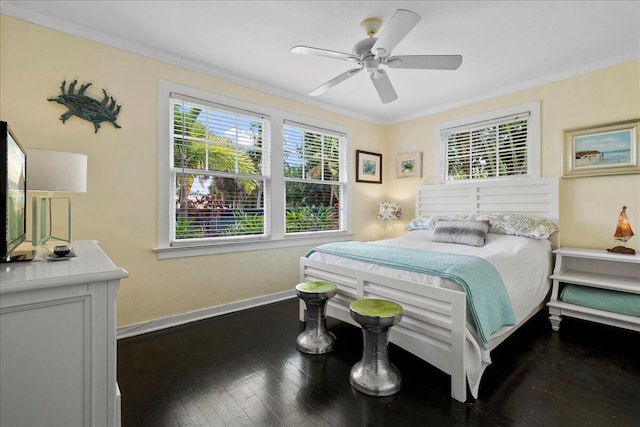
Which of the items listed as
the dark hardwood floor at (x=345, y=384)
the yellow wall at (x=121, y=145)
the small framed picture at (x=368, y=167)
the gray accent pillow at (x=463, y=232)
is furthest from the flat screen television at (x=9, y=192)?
the small framed picture at (x=368, y=167)

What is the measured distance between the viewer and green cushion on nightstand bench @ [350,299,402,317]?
191 centimetres

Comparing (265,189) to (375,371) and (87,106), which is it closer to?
(87,106)

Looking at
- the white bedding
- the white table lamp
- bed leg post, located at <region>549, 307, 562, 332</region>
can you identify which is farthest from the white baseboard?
bed leg post, located at <region>549, 307, 562, 332</region>

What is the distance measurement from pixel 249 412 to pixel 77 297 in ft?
3.93

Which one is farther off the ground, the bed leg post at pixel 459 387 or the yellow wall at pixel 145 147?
the yellow wall at pixel 145 147

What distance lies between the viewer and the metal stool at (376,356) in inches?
Result: 73.6

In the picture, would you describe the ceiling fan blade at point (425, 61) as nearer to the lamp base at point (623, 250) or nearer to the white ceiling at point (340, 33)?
the white ceiling at point (340, 33)

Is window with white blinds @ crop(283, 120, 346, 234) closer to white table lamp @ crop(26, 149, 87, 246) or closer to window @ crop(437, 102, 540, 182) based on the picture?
window @ crop(437, 102, 540, 182)

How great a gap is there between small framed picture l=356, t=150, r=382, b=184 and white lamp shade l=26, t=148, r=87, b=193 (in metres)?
3.41

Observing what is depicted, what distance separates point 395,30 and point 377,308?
1.77 meters

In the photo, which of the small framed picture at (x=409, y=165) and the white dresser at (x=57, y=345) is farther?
the small framed picture at (x=409, y=165)

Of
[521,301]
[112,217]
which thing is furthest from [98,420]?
[521,301]

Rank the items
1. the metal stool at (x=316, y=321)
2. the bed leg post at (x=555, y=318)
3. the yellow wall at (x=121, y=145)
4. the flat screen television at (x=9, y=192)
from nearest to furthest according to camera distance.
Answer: the flat screen television at (x=9, y=192) < the yellow wall at (x=121, y=145) < the metal stool at (x=316, y=321) < the bed leg post at (x=555, y=318)

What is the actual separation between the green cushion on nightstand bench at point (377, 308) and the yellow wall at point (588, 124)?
2456 mm
